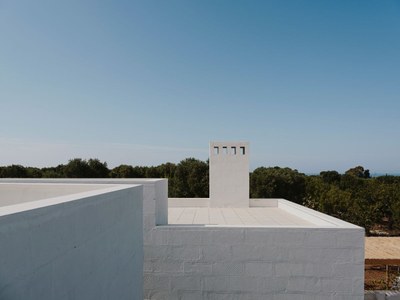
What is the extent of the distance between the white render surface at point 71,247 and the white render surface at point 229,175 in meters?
5.57

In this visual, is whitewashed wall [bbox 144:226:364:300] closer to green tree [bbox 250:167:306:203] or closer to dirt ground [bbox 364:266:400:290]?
dirt ground [bbox 364:266:400:290]

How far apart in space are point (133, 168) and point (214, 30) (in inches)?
913

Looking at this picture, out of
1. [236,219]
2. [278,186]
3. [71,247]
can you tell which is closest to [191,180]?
[278,186]

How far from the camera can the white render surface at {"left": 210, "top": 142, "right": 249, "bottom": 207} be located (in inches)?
362

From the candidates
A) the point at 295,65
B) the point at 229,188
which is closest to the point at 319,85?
the point at 295,65

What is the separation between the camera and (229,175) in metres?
9.24

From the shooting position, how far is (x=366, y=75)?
1480 cm

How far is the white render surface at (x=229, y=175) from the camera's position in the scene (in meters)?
9.20

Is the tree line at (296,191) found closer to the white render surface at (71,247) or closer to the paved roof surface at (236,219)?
the paved roof surface at (236,219)

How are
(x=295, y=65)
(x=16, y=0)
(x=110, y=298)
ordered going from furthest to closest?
(x=295, y=65), (x=16, y=0), (x=110, y=298)

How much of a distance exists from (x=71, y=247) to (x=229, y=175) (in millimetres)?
7449

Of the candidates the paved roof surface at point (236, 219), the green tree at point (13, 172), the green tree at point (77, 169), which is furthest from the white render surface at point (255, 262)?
the green tree at point (13, 172)

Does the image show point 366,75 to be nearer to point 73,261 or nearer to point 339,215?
point 339,215

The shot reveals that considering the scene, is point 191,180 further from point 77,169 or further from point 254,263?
point 254,263
